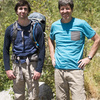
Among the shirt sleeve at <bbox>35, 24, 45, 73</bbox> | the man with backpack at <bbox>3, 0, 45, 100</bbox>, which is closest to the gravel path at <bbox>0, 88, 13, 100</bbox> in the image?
the man with backpack at <bbox>3, 0, 45, 100</bbox>

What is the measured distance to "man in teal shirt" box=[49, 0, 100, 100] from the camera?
2660 millimetres

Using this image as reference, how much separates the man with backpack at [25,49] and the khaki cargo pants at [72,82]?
1.19 feet

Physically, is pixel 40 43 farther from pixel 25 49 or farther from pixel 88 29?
pixel 88 29

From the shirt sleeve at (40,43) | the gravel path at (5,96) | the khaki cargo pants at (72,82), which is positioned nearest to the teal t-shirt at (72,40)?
the khaki cargo pants at (72,82)

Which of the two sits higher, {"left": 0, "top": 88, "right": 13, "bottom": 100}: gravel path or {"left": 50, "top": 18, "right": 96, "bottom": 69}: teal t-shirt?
{"left": 50, "top": 18, "right": 96, "bottom": 69}: teal t-shirt

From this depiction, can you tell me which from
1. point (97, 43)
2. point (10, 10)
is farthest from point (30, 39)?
point (10, 10)

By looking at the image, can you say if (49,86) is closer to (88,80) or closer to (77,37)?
(88,80)

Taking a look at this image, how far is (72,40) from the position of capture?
2.68 m

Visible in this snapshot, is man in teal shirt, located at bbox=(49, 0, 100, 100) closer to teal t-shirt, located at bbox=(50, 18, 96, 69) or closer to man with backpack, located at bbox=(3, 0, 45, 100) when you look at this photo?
teal t-shirt, located at bbox=(50, 18, 96, 69)

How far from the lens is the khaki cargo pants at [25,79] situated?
9.25 ft

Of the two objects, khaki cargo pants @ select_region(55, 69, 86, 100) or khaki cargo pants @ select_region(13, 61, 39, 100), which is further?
khaki cargo pants @ select_region(13, 61, 39, 100)

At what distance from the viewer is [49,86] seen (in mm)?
4211

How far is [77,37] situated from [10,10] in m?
7.33

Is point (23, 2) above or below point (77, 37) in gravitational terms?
above
